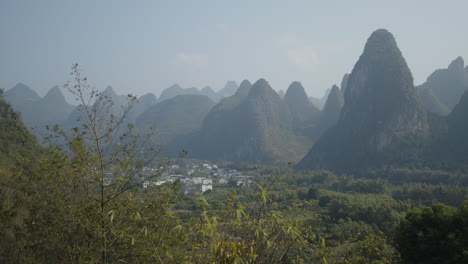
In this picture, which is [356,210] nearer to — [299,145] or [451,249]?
[451,249]

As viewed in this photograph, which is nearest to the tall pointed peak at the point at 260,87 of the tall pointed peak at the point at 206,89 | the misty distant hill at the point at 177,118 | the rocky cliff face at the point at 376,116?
the misty distant hill at the point at 177,118

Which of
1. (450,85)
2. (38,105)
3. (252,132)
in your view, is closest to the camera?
(450,85)

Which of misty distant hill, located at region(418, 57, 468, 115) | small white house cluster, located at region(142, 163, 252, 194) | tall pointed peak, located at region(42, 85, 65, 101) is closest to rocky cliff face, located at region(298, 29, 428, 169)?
small white house cluster, located at region(142, 163, 252, 194)

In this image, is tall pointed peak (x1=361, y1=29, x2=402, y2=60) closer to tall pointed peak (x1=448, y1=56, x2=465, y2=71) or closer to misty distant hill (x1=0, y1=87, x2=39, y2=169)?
tall pointed peak (x1=448, y1=56, x2=465, y2=71)

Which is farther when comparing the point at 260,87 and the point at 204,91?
the point at 204,91

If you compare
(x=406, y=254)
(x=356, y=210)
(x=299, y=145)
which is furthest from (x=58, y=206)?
(x=299, y=145)

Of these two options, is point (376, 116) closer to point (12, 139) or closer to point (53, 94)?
point (12, 139)

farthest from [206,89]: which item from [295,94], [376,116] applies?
[376,116]
